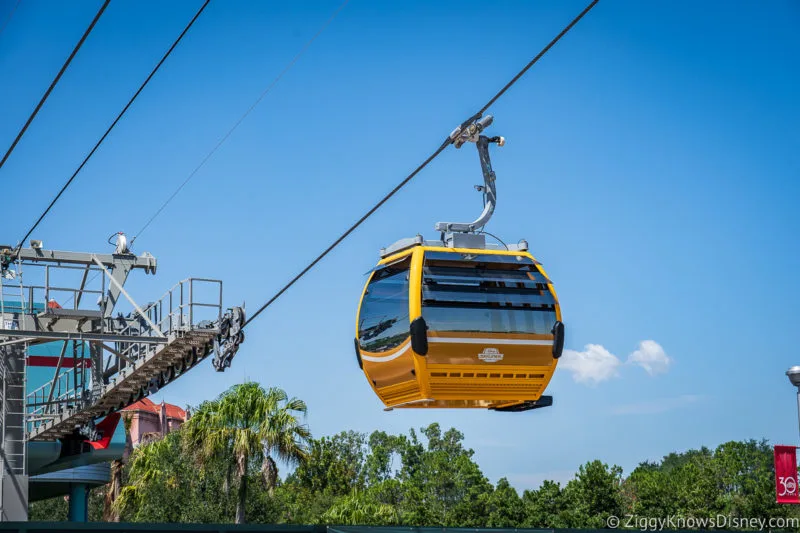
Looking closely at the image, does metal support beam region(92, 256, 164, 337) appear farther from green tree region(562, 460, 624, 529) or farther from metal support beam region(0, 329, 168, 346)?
green tree region(562, 460, 624, 529)

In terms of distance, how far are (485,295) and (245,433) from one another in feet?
73.9

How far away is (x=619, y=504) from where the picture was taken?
4678 centimetres

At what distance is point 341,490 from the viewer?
5962 centimetres

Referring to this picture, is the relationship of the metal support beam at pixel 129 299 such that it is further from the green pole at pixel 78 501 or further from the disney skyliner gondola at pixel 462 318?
the green pole at pixel 78 501

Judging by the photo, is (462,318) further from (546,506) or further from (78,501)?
(546,506)

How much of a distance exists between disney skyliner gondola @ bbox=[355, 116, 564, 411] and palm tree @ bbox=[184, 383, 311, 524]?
2111 cm

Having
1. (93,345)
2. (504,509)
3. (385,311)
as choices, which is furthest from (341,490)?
(385,311)

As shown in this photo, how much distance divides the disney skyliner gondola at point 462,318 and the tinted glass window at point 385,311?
13 mm

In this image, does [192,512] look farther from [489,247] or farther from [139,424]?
[139,424]

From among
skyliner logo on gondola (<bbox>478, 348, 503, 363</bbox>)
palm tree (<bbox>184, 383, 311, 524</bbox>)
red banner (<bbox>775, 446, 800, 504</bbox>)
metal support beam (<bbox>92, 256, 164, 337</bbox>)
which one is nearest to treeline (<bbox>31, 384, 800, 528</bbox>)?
palm tree (<bbox>184, 383, 311, 524</bbox>)

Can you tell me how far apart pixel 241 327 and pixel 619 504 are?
1146 inches

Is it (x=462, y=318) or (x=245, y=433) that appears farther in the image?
(x=245, y=433)

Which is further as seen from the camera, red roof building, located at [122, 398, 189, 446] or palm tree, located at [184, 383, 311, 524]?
red roof building, located at [122, 398, 189, 446]

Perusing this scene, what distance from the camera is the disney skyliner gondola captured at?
1274 cm
